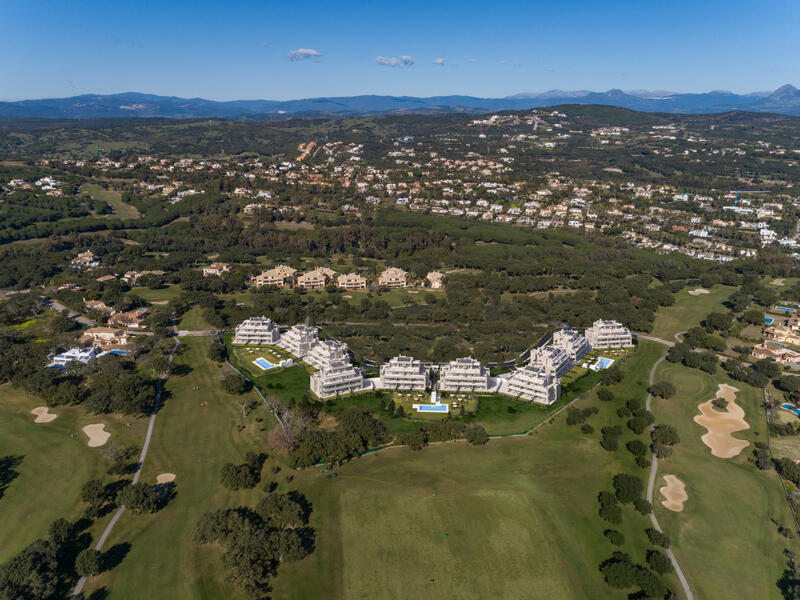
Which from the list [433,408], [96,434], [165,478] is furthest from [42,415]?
[433,408]

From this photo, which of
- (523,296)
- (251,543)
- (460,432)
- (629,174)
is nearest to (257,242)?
(523,296)

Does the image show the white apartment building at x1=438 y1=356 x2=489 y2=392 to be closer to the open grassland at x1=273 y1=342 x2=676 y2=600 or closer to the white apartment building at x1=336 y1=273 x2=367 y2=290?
the open grassland at x1=273 y1=342 x2=676 y2=600

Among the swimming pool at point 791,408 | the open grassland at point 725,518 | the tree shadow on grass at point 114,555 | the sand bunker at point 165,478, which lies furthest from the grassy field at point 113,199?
the swimming pool at point 791,408

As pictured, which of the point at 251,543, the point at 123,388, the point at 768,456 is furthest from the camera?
the point at 123,388

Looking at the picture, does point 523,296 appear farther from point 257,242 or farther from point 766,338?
point 257,242

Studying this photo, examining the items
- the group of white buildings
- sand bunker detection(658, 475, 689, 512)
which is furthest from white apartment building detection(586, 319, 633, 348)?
sand bunker detection(658, 475, 689, 512)

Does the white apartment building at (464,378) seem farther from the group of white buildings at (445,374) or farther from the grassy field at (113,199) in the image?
the grassy field at (113,199)

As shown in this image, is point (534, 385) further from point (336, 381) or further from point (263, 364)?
point (263, 364)
